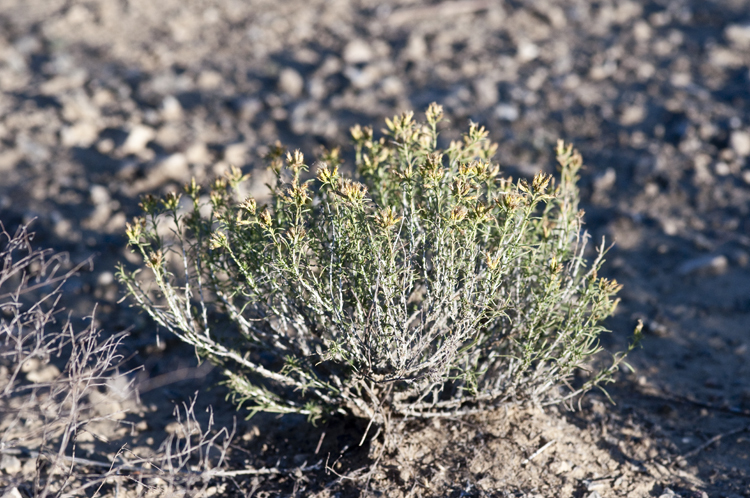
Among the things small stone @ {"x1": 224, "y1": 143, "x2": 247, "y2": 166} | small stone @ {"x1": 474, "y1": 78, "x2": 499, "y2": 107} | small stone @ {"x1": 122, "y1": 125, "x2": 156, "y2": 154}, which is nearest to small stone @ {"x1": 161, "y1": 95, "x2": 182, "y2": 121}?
small stone @ {"x1": 122, "y1": 125, "x2": 156, "y2": 154}

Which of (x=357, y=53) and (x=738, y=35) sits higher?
(x=357, y=53)

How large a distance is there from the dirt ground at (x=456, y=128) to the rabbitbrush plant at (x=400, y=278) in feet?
1.22

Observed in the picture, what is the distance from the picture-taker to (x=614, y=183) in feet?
19.3

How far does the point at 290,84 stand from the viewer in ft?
23.3

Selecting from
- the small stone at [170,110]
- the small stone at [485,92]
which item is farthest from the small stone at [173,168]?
the small stone at [485,92]

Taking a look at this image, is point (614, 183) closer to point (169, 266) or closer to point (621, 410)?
point (621, 410)

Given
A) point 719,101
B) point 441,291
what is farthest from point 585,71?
point 441,291

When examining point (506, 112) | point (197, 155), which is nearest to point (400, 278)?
point (197, 155)

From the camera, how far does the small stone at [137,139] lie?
613cm

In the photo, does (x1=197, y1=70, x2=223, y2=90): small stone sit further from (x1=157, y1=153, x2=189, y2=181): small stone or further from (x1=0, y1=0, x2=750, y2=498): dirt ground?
(x1=157, y1=153, x2=189, y2=181): small stone

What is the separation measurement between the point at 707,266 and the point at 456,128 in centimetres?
275

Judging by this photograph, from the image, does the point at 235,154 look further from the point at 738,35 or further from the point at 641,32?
the point at 738,35

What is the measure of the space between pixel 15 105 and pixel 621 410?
6545 millimetres

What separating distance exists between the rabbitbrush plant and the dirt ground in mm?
372
